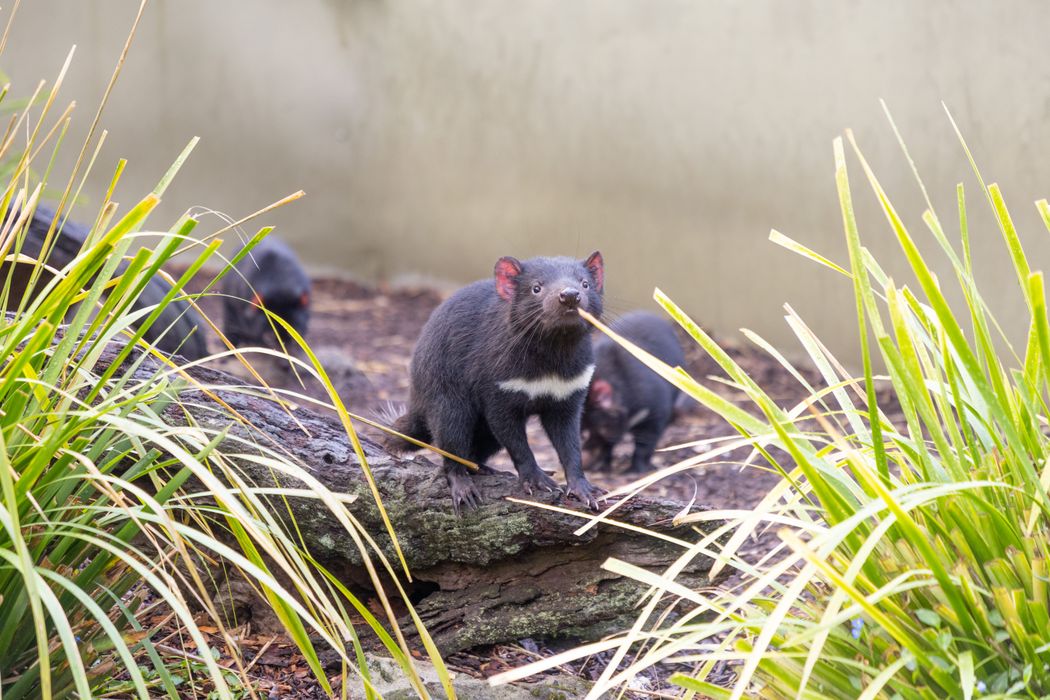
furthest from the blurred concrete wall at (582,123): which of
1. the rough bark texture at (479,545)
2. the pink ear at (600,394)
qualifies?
the rough bark texture at (479,545)

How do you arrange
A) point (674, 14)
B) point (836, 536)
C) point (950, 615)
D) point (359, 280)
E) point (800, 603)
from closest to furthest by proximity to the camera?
point (836, 536) < point (950, 615) < point (800, 603) < point (674, 14) < point (359, 280)

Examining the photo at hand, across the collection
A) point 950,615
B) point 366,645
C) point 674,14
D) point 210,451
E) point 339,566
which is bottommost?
point 366,645

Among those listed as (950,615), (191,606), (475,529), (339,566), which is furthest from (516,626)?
(950,615)

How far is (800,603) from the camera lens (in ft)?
6.38

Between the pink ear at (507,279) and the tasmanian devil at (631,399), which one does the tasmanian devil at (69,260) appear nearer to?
the pink ear at (507,279)

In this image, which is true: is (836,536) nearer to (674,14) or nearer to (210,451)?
(210,451)

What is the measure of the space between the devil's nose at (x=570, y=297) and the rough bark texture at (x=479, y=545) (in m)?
0.49

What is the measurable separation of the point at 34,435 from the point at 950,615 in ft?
5.03

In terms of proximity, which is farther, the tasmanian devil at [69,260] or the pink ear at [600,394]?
the pink ear at [600,394]

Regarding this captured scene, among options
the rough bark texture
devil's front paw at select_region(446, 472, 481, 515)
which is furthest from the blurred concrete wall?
devil's front paw at select_region(446, 472, 481, 515)

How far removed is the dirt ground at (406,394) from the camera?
2805 millimetres

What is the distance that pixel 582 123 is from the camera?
7188mm

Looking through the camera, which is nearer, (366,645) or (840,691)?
(840,691)

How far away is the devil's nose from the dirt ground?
464mm
